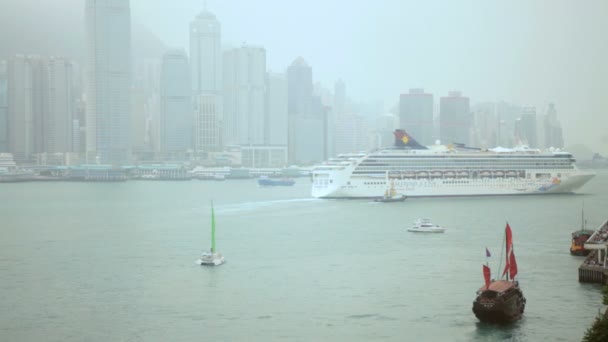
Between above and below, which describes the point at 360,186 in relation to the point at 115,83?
below

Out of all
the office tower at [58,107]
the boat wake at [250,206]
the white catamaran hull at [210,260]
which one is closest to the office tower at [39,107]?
the office tower at [58,107]

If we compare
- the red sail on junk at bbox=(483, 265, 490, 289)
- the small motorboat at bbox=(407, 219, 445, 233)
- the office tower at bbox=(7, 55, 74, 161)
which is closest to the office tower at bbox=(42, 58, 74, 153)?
the office tower at bbox=(7, 55, 74, 161)

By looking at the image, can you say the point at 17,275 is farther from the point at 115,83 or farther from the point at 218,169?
the point at 115,83

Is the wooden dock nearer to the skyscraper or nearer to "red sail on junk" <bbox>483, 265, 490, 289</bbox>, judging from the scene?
"red sail on junk" <bbox>483, 265, 490, 289</bbox>

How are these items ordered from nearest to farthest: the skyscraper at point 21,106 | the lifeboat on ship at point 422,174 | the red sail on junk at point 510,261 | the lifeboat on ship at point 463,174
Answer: the red sail on junk at point 510,261 < the lifeboat on ship at point 422,174 < the lifeboat on ship at point 463,174 < the skyscraper at point 21,106

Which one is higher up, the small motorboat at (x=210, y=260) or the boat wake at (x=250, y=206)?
the boat wake at (x=250, y=206)

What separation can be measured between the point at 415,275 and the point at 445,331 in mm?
2984

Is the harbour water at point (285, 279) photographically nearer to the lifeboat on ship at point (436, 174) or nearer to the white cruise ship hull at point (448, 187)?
the white cruise ship hull at point (448, 187)

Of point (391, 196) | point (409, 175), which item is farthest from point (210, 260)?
point (409, 175)

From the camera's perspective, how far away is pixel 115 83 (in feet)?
210

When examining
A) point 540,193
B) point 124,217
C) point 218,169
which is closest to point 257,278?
point 124,217

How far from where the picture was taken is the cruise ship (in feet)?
82.7

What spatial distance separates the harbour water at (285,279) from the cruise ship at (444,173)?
15.8 ft

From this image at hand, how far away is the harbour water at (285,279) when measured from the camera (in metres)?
8.74
